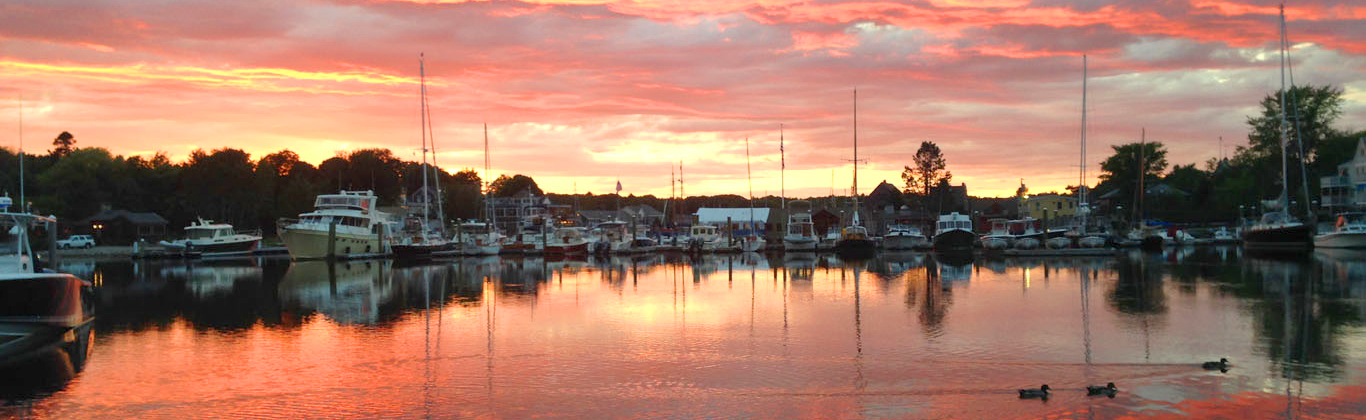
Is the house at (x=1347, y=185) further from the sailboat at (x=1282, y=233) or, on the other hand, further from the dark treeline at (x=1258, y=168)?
the sailboat at (x=1282, y=233)

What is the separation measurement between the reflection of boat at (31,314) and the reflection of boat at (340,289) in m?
6.67

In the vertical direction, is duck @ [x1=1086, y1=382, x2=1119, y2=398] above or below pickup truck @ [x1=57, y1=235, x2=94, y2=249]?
below

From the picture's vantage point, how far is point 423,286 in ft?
135

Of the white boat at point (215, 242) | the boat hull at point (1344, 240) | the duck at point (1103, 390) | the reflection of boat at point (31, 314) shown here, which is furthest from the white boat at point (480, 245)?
the duck at point (1103, 390)

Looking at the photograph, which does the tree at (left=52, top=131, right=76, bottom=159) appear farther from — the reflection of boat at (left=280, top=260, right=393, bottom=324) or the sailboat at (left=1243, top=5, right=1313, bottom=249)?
the sailboat at (left=1243, top=5, right=1313, bottom=249)

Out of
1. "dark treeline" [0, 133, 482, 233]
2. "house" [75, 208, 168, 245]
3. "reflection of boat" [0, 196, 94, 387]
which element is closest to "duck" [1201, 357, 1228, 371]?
"reflection of boat" [0, 196, 94, 387]

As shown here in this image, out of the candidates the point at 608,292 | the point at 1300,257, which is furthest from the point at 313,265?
the point at 1300,257

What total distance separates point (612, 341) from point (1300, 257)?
161 ft

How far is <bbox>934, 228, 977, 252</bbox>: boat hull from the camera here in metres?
69.9

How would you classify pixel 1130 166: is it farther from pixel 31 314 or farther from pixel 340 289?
pixel 31 314

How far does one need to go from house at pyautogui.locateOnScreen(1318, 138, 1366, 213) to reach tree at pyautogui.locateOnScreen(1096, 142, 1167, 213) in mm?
21102

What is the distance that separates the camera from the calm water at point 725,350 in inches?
616

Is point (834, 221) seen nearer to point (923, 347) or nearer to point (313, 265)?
point (313, 265)

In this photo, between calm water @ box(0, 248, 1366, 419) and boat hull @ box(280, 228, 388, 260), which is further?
boat hull @ box(280, 228, 388, 260)
